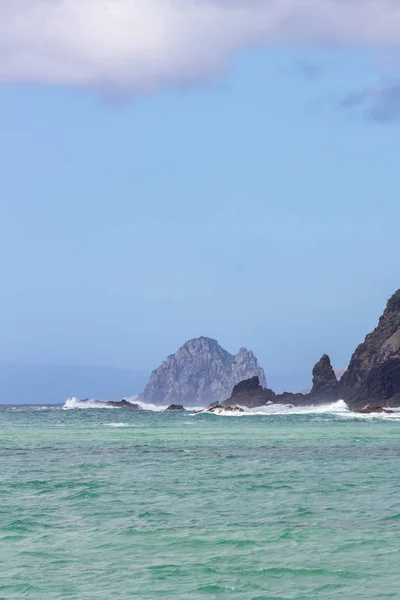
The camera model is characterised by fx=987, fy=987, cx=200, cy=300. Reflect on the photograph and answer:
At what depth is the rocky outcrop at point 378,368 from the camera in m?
147

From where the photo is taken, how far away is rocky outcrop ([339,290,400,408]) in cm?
14662

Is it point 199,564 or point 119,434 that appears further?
point 119,434

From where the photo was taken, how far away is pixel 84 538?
24891mm

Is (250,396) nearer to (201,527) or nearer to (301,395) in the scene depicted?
(301,395)

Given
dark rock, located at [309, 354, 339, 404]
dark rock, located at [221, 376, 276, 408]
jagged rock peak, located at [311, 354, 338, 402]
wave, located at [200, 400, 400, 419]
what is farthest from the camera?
dark rock, located at [221, 376, 276, 408]

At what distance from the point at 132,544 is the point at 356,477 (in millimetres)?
17040

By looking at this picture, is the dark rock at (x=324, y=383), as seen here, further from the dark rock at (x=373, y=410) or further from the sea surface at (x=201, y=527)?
the sea surface at (x=201, y=527)

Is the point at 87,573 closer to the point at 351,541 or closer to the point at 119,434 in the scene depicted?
the point at 351,541

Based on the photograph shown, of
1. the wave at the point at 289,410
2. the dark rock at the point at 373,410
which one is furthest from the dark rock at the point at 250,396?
the dark rock at the point at 373,410

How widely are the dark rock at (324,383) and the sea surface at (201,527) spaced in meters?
117

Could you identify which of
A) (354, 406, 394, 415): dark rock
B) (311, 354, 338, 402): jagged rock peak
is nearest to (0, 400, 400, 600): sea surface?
(354, 406, 394, 415): dark rock

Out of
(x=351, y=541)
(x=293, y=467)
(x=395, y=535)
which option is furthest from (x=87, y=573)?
(x=293, y=467)

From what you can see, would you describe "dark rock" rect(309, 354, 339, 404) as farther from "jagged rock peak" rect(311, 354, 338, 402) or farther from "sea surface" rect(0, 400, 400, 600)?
"sea surface" rect(0, 400, 400, 600)

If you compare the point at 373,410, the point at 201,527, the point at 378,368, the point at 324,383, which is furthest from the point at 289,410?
the point at 201,527
